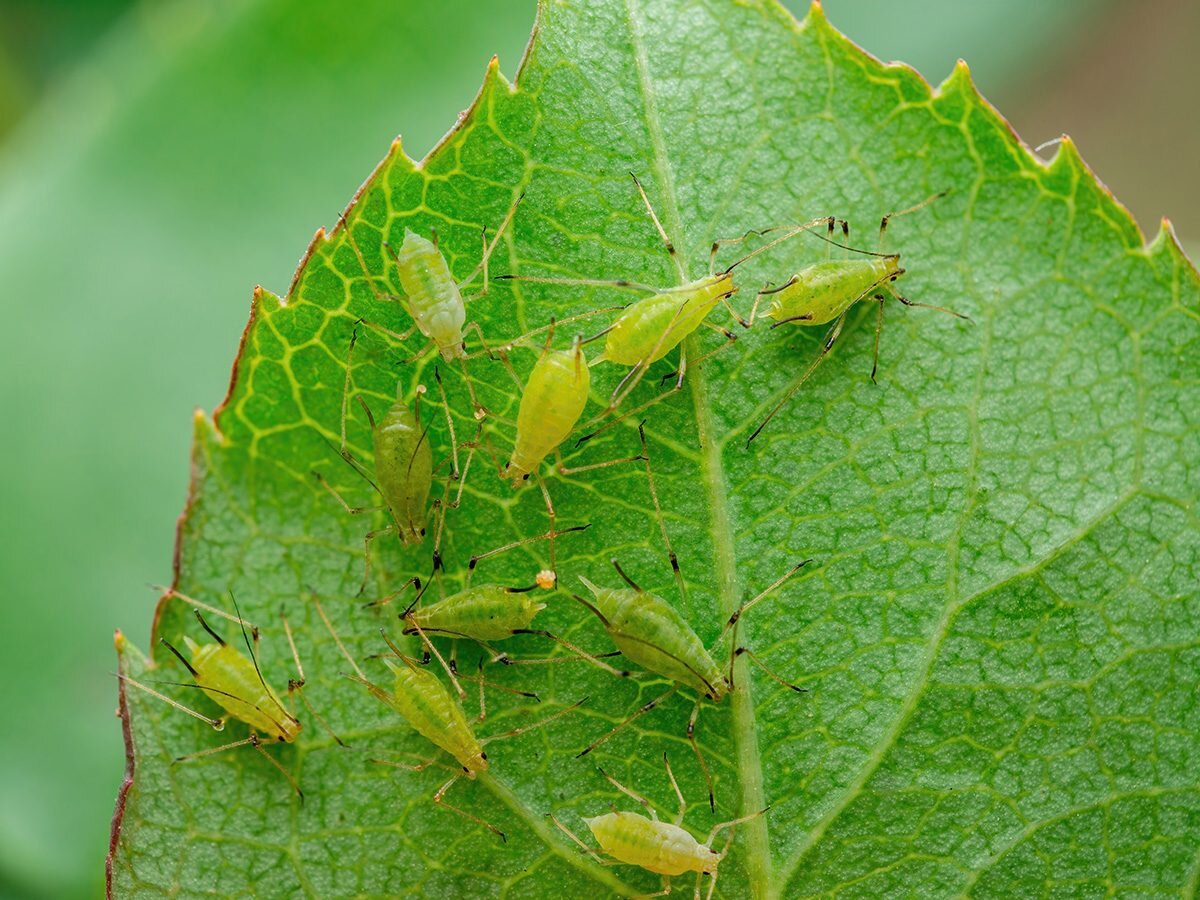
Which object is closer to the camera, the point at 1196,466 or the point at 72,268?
the point at 1196,466

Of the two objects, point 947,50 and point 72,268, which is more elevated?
Answer: point 947,50

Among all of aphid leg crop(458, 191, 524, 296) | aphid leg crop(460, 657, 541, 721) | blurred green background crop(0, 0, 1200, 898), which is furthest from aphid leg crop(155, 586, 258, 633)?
blurred green background crop(0, 0, 1200, 898)

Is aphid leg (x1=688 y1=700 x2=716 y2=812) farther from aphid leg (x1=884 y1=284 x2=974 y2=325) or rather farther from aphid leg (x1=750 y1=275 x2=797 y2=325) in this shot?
aphid leg (x1=884 y1=284 x2=974 y2=325)

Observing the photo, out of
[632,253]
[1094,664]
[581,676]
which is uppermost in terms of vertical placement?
[632,253]

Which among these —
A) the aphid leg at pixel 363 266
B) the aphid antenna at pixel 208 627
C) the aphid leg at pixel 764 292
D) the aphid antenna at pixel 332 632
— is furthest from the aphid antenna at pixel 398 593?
the aphid leg at pixel 764 292

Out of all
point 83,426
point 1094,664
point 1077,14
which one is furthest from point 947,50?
point 83,426

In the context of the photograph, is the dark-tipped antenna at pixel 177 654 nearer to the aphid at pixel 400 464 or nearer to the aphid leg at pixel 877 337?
the aphid at pixel 400 464

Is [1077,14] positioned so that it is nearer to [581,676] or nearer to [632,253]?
[632,253]
